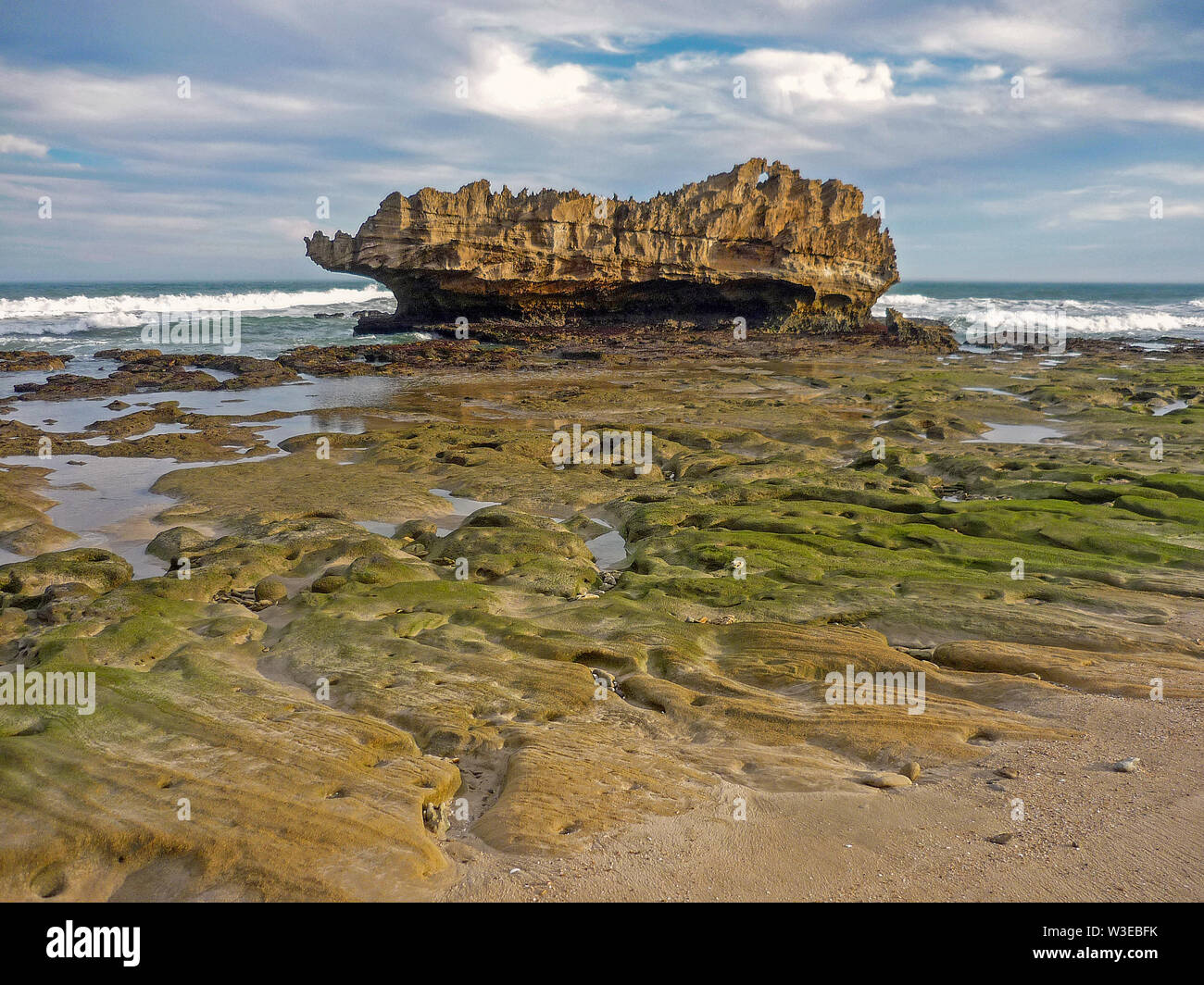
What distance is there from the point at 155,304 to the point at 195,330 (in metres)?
26.6

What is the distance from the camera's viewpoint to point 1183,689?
757cm

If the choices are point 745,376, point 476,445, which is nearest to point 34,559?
point 476,445

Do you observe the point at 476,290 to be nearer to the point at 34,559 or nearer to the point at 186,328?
the point at 186,328

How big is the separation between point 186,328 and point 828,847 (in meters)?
72.0

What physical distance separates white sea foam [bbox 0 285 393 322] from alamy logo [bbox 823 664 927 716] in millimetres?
67808

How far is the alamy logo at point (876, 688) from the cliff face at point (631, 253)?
4158 cm

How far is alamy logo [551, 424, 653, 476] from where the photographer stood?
63.4 ft

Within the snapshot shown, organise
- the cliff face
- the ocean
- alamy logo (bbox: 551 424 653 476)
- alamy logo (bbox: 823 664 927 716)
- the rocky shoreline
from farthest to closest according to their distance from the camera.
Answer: the ocean < the cliff face < alamy logo (bbox: 551 424 653 476) < alamy logo (bbox: 823 664 927 716) < the rocky shoreline

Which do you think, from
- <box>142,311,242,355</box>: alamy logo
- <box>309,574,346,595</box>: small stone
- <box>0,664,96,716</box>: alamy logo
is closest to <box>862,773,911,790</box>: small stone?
<box>0,664,96,716</box>: alamy logo

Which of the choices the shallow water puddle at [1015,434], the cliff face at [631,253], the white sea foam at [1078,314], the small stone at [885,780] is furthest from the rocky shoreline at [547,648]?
the white sea foam at [1078,314]

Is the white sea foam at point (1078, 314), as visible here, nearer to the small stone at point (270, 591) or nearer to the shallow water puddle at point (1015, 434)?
the shallow water puddle at point (1015, 434)

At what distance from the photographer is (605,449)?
2058 centimetres

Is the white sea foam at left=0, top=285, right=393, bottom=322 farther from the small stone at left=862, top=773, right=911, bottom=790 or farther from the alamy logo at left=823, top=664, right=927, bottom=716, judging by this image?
the small stone at left=862, top=773, right=911, bottom=790

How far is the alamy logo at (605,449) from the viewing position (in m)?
19.3
